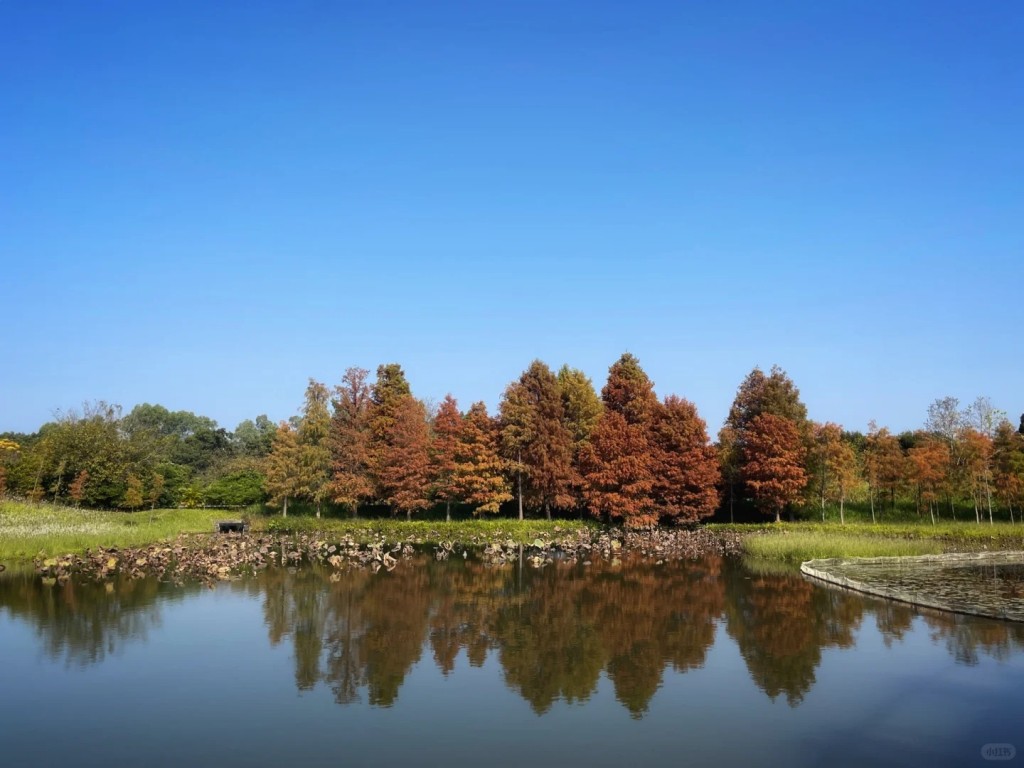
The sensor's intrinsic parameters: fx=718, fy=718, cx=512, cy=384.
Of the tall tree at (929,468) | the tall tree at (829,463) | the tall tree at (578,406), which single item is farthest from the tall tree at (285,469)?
the tall tree at (929,468)

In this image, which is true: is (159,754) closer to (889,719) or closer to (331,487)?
(889,719)

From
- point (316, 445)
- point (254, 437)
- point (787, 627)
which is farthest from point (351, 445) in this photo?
point (254, 437)

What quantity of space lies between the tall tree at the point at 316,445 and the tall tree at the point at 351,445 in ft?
1.97

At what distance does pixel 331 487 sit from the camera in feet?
172

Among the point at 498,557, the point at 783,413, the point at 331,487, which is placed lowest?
the point at 498,557

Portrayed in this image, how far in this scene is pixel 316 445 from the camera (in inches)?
2207

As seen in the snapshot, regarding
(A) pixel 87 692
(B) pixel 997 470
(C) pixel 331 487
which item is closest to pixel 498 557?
(C) pixel 331 487

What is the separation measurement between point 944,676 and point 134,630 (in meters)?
20.5

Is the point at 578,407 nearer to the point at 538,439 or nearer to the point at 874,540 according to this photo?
the point at 538,439

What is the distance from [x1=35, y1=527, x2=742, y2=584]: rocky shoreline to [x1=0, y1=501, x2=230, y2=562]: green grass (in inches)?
55.7

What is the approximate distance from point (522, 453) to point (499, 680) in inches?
1440

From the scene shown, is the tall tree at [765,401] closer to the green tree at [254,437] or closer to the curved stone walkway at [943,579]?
the curved stone walkway at [943,579]

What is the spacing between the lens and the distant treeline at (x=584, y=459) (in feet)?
161

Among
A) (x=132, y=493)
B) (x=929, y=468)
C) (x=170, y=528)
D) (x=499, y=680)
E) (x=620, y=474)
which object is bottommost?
(x=499, y=680)
